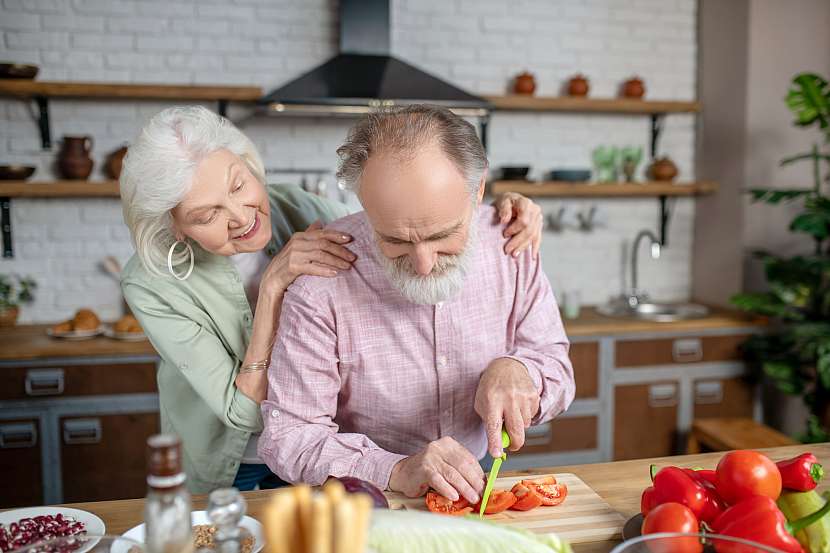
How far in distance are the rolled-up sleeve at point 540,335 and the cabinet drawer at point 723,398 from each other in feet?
7.60

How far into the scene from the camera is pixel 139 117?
3764mm

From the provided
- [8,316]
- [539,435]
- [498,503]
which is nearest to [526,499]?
[498,503]

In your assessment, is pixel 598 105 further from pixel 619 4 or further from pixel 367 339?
pixel 367 339

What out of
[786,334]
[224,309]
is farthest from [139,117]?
[786,334]

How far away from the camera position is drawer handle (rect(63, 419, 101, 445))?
10.3 feet

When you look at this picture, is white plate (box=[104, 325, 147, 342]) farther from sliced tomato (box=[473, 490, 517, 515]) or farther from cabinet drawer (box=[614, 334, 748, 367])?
sliced tomato (box=[473, 490, 517, 515])

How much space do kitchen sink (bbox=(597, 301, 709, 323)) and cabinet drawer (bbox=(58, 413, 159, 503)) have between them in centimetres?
243

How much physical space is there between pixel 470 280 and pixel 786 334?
2535mm

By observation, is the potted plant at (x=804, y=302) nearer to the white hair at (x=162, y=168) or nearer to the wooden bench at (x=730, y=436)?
the wooden bench at (x=730, y=436)

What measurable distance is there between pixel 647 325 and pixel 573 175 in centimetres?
93

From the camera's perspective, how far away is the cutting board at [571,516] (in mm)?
1215

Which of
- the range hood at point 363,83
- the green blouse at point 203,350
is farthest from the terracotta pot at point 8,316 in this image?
the green blouse at point 203,350

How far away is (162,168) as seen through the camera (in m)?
1.61

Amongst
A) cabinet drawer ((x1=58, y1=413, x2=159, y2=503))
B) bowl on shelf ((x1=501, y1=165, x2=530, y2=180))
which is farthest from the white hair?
bowl on shelf ((x1=501, y1=165, x2=530, y2=180))
